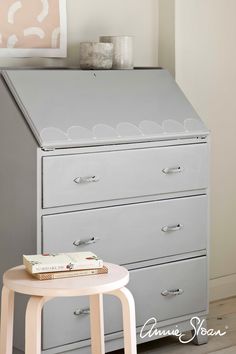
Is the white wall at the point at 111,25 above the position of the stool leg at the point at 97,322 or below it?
above

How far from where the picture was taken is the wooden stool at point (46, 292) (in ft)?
7.70

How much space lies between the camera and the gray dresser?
293 centimetres

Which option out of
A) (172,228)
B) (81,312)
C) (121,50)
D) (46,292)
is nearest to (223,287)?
(172,228)

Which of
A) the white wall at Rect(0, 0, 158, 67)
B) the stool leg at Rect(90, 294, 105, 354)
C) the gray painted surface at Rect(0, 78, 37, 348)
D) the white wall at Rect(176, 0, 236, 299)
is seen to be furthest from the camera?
the white wall at Rect(176, 0, 236, 299)

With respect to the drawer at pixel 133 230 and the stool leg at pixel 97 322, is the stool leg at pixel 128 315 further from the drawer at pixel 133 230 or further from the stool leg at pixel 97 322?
the drawer at pixel 133 230

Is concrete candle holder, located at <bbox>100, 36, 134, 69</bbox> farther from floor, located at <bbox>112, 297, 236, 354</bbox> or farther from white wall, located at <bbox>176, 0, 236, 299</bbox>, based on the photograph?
floor, located at <bbox>112, 297, 236, 354</bbox>

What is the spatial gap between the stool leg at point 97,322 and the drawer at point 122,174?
397 mm

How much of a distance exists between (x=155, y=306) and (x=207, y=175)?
58cm

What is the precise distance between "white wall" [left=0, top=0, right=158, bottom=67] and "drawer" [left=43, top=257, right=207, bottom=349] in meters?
0.98

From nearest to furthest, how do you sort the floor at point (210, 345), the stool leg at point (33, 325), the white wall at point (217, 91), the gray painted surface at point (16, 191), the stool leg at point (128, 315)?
the stool leg at point (33, 325) < the stool leg at point (128, 315) < the gray painted surface at point (16, 191) < the floor at point (210, 345) < the white wall at point (217, 91)

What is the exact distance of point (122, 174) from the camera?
310 cm

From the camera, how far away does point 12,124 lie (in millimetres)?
2980
